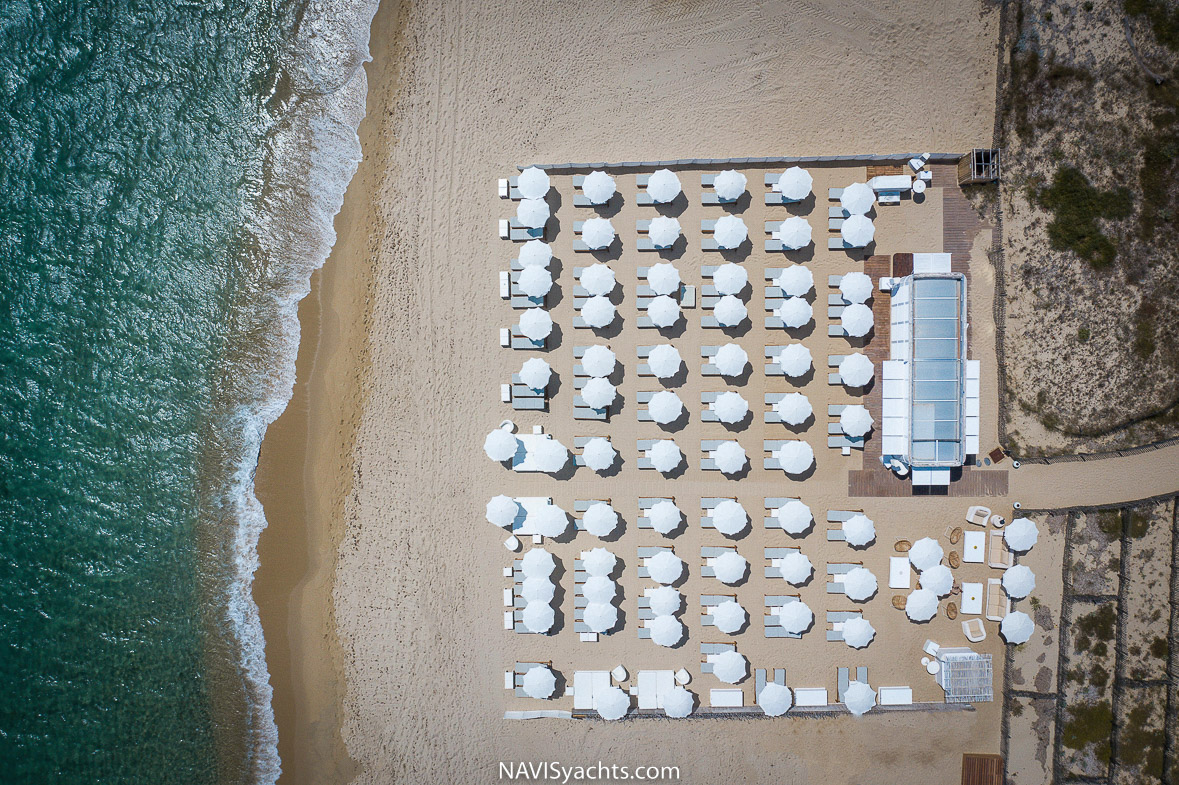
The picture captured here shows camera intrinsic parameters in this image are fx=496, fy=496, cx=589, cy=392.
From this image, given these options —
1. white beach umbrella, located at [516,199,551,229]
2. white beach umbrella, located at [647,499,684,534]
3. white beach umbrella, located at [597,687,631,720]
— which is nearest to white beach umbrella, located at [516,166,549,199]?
white beach umbrella, located at [516,199,551,229]

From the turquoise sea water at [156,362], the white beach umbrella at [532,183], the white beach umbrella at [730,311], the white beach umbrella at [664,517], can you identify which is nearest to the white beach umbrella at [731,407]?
the white beach umbrella at [730,311]

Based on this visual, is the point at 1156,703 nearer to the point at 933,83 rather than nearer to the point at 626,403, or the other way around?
the point at 626,403

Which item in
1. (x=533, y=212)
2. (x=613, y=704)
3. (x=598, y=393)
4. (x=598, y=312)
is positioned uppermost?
(x=533, y=212)

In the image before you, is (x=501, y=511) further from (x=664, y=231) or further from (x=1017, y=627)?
(x=1017, y=627)

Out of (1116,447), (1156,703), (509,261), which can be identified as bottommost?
(1156,703)

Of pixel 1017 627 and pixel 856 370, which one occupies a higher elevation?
pixel 856 370

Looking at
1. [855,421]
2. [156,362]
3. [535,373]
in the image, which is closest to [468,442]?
[535,373]

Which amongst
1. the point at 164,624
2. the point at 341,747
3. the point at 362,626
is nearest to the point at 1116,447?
the point at 362,626
